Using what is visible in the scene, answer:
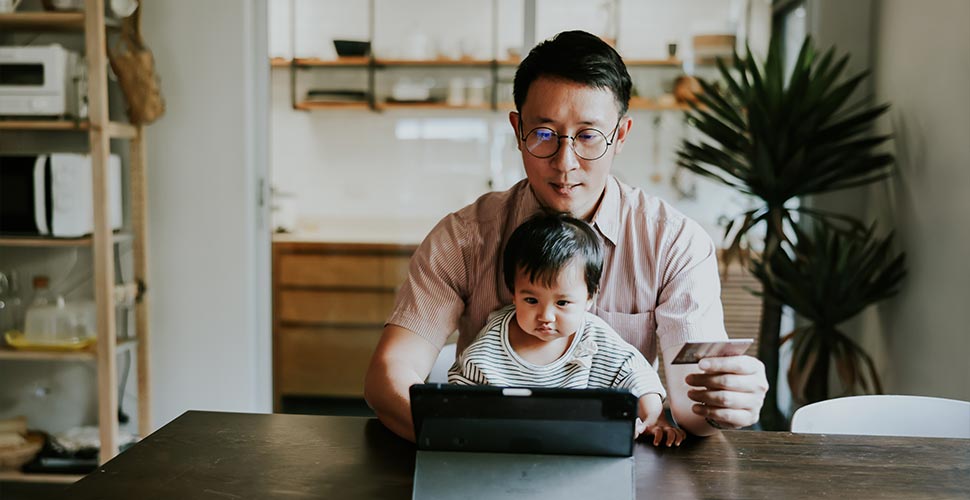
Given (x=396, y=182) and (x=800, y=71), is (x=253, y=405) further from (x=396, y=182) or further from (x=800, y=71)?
(x=800, y=71)

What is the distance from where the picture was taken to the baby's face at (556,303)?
5.26 feet

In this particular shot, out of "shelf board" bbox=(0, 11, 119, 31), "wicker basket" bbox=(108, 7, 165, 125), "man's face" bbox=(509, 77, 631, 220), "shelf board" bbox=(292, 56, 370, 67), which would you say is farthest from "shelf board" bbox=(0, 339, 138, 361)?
"man's face" bbox=(509, 77, 631, 220)

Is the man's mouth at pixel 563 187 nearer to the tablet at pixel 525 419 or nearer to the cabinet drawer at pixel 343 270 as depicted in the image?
the tablet at pixel 525 419

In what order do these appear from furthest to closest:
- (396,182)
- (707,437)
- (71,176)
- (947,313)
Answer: (396,182) < (71,176) < (947,313) < (707,437)

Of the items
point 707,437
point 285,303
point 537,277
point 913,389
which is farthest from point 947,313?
point 285,303

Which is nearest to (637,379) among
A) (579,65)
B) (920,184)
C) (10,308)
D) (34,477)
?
(579,65)

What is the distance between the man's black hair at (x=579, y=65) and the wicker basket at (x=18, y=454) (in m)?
2.69

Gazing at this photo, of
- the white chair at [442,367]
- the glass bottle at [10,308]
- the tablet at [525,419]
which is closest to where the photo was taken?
the tablet at [525,419]

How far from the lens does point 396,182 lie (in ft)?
12.7

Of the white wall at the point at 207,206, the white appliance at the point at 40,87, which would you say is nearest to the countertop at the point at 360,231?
the white wall at the point at 207,206

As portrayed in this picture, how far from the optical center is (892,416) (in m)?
1.86

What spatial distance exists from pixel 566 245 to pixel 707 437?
1.39 ft

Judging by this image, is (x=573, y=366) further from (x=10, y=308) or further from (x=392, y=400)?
(x=10, y=308)

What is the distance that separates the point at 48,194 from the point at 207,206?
614 millimetres
